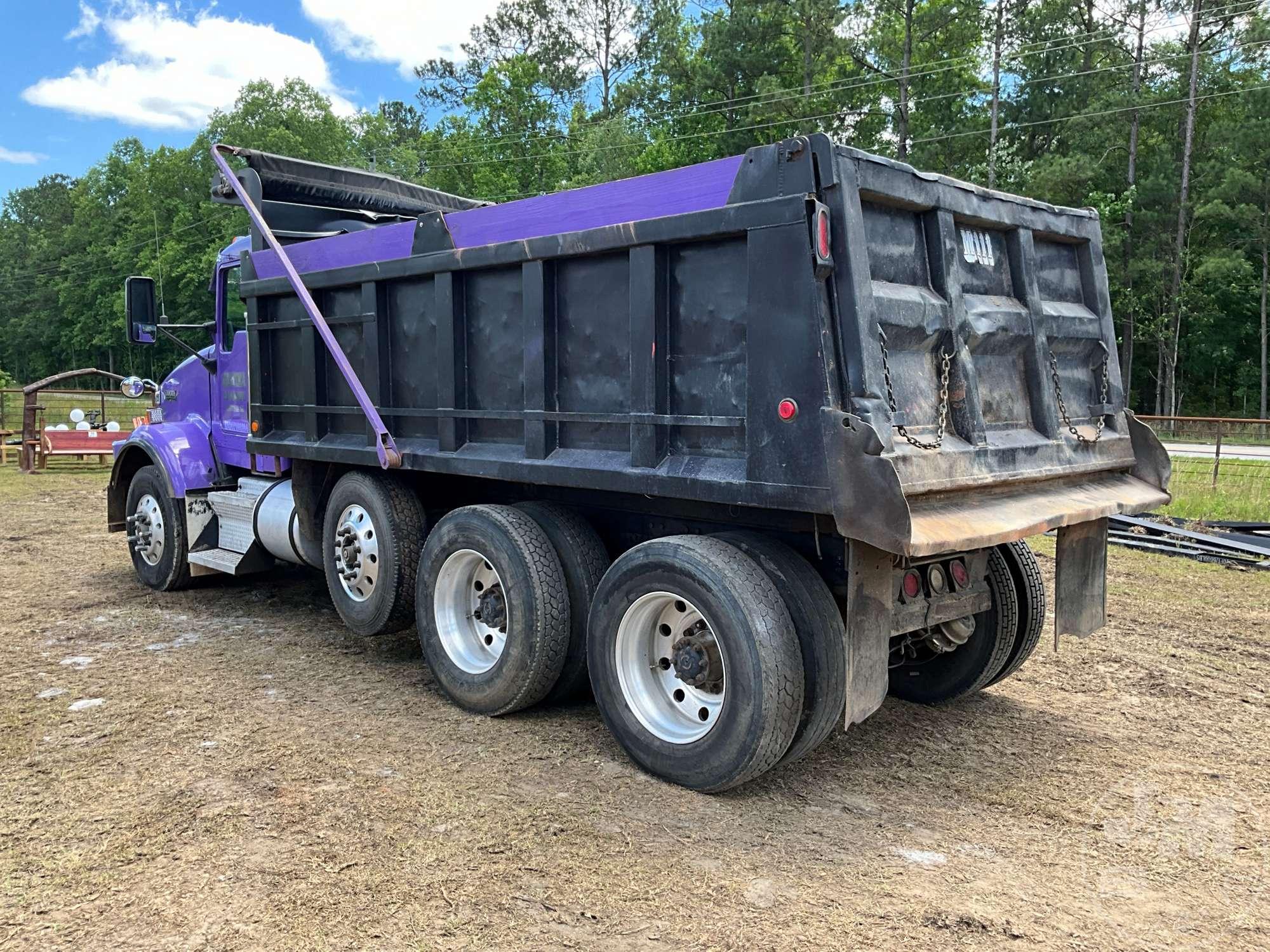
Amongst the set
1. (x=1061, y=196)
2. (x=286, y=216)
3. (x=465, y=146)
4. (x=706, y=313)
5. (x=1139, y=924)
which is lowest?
(x=1139, y=924)

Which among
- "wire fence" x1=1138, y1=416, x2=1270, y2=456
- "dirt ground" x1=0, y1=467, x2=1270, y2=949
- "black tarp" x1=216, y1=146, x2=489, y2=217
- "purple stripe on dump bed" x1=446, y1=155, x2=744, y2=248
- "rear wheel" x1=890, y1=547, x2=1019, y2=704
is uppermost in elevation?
"black tarp" x1=216, y1=146, x2=489, y2=217

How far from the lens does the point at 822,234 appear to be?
3.59 metres

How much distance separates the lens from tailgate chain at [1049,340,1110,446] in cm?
Result: 468

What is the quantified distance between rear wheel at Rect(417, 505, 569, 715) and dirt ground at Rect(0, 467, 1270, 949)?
0.63 ft

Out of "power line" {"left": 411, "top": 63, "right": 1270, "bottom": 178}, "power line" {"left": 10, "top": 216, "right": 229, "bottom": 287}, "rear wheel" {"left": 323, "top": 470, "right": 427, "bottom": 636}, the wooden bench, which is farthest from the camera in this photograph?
"power line" {"left": 10, "top": 216, "right": 229, "bottom": 287}

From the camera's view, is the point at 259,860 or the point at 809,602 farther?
the point at 809,602

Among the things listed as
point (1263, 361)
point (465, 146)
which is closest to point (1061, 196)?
point (1263, 361)

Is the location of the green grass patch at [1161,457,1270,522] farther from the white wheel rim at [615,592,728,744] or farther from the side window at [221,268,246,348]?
the side window at [221,268,246,348]

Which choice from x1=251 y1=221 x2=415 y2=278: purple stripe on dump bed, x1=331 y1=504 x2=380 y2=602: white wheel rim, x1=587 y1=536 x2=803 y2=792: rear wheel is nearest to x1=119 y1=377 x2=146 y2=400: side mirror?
x1=251 y1=221 x2=415 y2=278: purple stripe on dump bed

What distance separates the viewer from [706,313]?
13.3ft

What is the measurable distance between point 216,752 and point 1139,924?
376cm

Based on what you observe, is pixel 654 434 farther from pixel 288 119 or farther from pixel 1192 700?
pixel 288 119

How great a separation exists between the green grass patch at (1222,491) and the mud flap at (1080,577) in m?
6.53

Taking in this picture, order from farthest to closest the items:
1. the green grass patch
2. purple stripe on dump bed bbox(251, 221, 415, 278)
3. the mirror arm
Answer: the green grass patch → the mirror arm → purple stripe on dump bed bbox(251, 221, 415, 278)
